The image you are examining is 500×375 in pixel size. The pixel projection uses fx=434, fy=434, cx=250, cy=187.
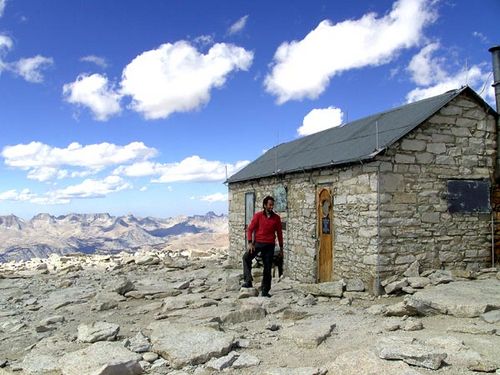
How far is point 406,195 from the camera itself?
970 cm

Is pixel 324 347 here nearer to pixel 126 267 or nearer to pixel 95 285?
pixel 95 285

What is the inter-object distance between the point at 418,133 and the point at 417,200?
1520 mm

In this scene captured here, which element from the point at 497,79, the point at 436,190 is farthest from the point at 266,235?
the point at 497,79

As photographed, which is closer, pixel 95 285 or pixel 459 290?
pixel 459 290

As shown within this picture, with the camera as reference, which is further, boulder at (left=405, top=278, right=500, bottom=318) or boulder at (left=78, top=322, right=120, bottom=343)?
boulder at (left=405, top=278, right=500, bottom=318)

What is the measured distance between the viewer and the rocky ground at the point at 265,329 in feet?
16.1

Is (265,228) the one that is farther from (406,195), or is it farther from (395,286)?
(406,195)

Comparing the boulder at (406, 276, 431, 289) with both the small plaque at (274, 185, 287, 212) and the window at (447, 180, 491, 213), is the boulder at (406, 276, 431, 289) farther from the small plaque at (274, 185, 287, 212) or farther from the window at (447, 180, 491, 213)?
Result: the small plaque at (274, 185, 287, 212)

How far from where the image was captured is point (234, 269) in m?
15.9

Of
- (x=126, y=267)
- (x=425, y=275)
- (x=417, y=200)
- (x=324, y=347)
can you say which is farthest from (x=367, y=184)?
(x=126, y=267)

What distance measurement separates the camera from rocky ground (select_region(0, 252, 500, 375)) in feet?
16.1

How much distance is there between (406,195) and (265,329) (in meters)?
4.87

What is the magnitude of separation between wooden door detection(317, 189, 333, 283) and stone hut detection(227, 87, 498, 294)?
26mm

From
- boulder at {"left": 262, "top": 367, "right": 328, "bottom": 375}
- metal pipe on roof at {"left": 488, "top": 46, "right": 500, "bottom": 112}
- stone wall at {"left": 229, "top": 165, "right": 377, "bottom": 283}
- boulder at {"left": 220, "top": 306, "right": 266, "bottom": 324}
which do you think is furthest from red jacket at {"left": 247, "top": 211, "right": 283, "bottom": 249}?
Result: metal pipe on roof at {"left": 488, "top": 46, "right": 500, "bottom": 112}
